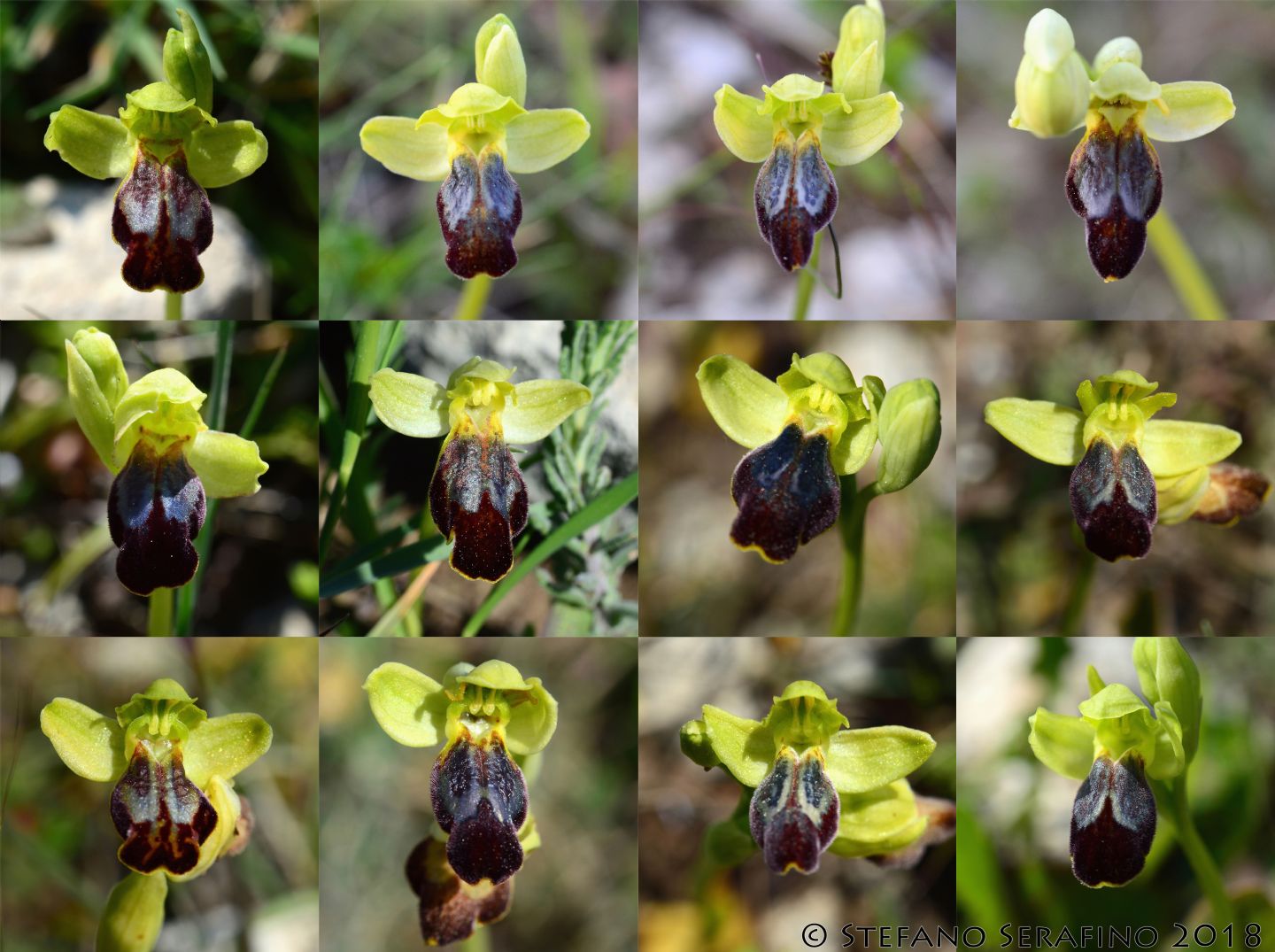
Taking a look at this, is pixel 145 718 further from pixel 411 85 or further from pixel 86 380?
pixel 411 85

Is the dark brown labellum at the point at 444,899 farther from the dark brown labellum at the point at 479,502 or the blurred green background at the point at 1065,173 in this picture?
the blurred green background at the point at 1065,173

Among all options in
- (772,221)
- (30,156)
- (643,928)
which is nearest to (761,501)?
(772,221)

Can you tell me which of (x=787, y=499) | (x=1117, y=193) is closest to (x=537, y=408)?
(x=787, y=499)

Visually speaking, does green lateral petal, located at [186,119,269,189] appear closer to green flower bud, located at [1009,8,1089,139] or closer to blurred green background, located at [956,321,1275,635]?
green flower bud, located at [1009,8,1089,139]

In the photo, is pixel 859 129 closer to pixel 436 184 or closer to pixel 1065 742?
pixel 436 184

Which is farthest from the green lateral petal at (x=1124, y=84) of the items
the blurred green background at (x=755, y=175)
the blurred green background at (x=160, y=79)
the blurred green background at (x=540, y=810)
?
the blurred green background at (x=160, y=79)

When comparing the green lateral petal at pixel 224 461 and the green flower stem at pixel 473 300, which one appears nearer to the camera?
the green lateral petal at pixel 224 461
